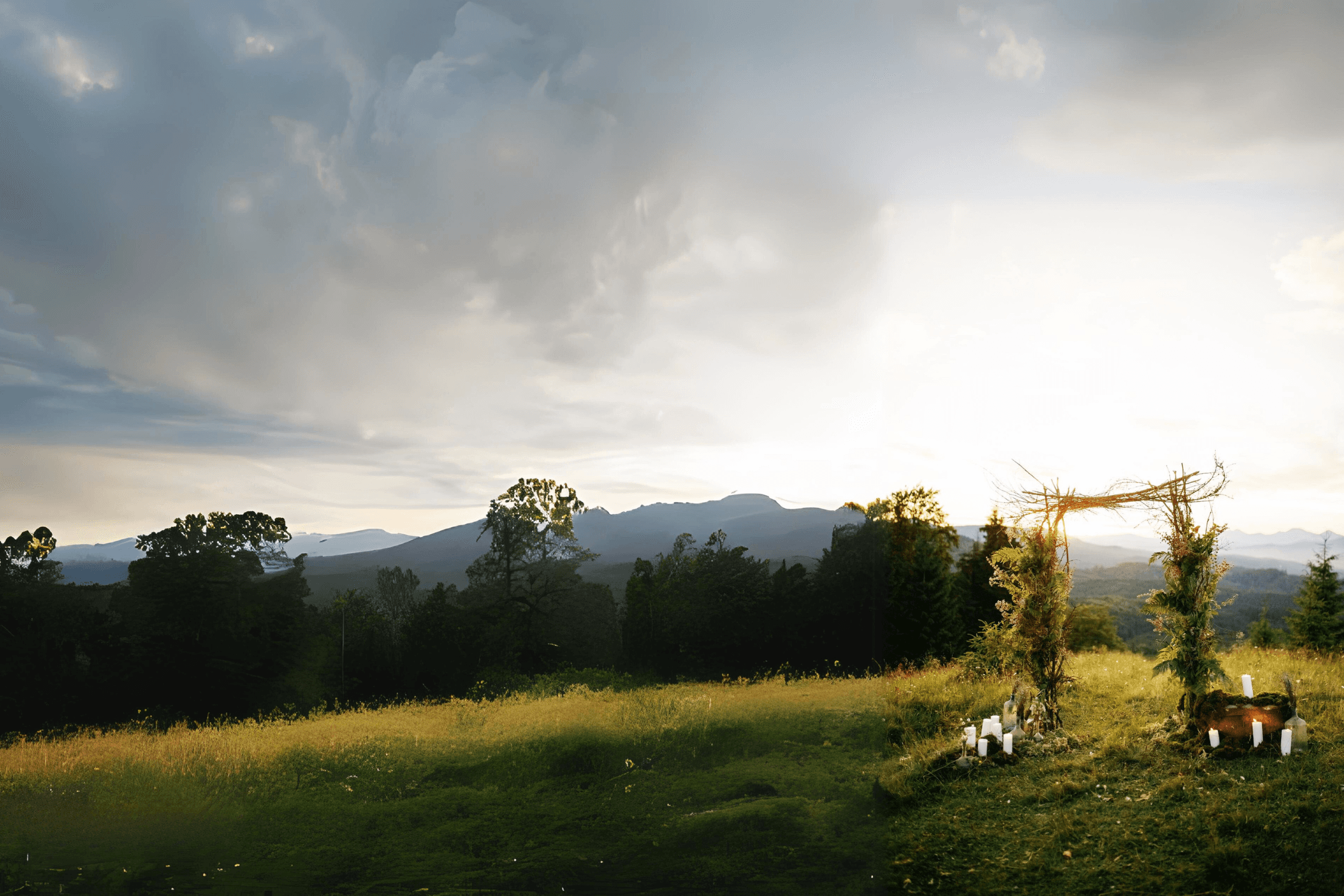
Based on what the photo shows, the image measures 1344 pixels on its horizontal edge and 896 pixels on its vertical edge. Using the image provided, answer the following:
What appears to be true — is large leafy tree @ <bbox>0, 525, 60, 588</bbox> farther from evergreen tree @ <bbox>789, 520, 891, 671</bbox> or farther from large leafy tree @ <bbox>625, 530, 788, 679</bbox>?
evergreen tree @ <bbox>789, 520, 891, 671</bbox>

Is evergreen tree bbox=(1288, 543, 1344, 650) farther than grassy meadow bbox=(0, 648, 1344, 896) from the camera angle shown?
Yes

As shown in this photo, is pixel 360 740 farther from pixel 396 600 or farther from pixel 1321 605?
pixel 1321 605

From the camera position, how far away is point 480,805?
26.2 ft

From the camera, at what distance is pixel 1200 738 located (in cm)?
700

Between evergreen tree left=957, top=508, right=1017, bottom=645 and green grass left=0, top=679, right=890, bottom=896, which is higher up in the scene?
evergreen tree left=957, top=508, right=1017, bottom=645

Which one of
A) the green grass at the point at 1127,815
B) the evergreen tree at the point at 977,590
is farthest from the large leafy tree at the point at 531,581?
the evergreen tree at the point at 977,590

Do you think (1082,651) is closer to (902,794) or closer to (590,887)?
(902,794)

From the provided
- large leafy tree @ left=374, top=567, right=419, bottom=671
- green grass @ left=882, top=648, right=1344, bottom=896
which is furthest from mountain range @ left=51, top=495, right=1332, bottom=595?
green grass @ left=882, top=648, right=1344, bottom=896

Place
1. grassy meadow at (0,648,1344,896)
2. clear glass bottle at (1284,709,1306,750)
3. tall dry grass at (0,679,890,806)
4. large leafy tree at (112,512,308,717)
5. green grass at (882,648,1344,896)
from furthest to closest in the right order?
large leafy tree at (112,512,308,717) < tall dry grass at (0,679,890,806) < clear glass bottle at (1284,709,1306,750) < grassy meadow at (0,648,1344,896) < green grass at (882,648,1344,896)

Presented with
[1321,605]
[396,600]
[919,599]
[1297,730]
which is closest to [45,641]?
[396,600]

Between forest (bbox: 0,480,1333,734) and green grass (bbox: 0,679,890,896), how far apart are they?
9.22 feet

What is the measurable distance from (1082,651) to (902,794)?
42.9 ft

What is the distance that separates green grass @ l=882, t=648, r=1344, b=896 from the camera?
456 centimetres

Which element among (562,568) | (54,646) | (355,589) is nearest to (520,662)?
(562,568)
